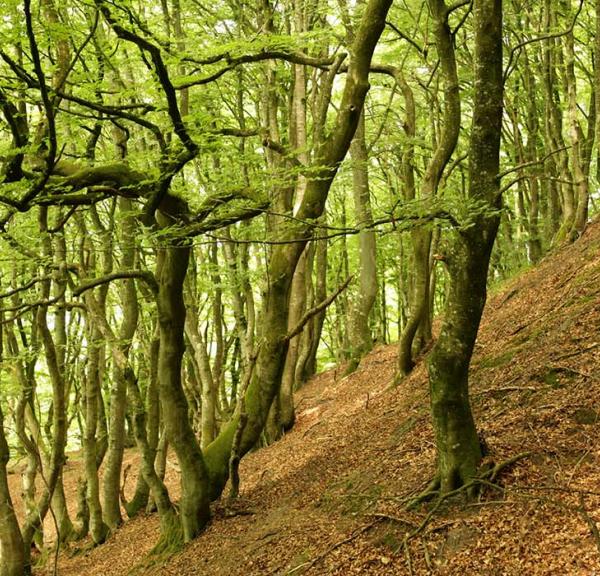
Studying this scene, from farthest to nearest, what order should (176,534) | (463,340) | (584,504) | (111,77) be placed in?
(111,77)
(176,534)
(463,340)
(584,504)

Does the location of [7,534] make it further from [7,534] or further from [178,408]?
[178,408]

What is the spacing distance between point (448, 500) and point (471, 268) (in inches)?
85.1

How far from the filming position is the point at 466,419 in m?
5.83

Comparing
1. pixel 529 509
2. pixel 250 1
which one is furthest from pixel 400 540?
pixel 250 1

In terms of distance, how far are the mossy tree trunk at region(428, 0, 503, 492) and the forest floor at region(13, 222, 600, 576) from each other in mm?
429

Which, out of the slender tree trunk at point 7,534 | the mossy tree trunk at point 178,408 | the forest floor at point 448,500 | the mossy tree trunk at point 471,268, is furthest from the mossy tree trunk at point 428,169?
the slender tree trunk at point 7,534

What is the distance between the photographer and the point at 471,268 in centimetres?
545

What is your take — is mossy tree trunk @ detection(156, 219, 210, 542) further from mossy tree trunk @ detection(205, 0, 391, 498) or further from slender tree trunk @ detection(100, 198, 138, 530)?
slender tree trunk @ detection(100, 198, 138, 530)

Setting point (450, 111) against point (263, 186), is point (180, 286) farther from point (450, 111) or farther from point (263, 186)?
point (450, 111)

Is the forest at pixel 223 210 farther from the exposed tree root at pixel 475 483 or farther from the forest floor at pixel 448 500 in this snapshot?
the forest floor at pixel 448 500

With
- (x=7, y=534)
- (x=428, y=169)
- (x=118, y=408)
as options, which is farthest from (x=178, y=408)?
(x=428, y=169)

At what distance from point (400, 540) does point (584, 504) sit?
1646mm

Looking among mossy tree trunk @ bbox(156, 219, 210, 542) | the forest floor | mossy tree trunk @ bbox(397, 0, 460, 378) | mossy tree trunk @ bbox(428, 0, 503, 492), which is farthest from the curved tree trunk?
mossy tree trunk @ bbox(428, 0, 503, 492)

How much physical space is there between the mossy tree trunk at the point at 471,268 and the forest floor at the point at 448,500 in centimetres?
43
